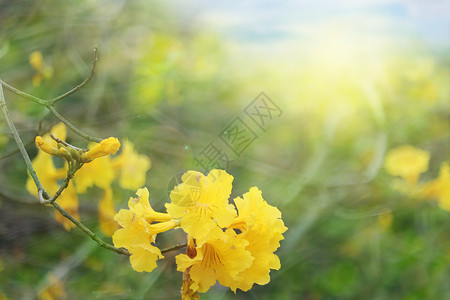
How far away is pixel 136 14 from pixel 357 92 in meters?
1.11

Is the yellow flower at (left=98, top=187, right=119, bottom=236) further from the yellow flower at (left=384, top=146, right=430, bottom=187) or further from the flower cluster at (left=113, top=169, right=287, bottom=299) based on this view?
the yellow flower at (left=384, top=146, right=430, bottom=187)

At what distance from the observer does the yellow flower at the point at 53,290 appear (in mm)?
1252

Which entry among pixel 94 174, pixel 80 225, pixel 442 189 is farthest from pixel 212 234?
pixel 442 189

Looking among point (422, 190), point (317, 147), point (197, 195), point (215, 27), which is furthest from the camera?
point (215, 27)

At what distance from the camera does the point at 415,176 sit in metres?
1.83

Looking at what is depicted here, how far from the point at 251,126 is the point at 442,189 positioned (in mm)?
744

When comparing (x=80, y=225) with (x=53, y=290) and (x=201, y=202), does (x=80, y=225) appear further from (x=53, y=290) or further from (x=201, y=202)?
(x=53, y=290)

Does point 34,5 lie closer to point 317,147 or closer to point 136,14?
point 136,14

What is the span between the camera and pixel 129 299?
4.23ft

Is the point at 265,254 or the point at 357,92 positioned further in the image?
the point at 357,92

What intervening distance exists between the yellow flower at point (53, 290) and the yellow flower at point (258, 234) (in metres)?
0.80

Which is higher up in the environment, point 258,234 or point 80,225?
point 80,225

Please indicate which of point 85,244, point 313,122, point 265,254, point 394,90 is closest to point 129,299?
point 85,244

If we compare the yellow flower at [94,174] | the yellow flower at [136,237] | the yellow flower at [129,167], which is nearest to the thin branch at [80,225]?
the yellow flower at [136,237]
